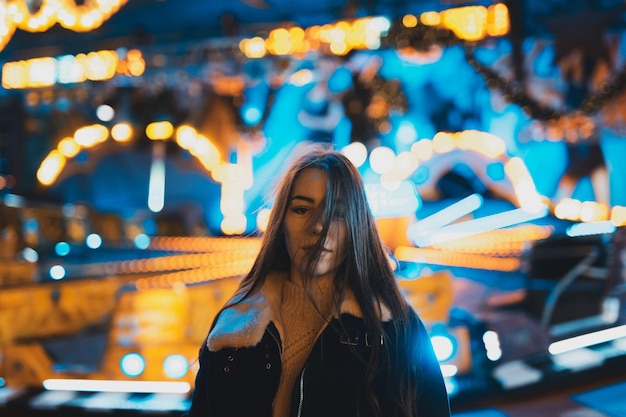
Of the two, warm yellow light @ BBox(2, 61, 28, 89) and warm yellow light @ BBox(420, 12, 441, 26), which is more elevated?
warm yellow light @ BBox(2, 61, 28, 89)

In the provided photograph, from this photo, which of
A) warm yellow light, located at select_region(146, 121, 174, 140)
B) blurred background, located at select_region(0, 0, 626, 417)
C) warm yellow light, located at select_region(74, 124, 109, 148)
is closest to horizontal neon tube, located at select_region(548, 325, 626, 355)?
blurred background, located at select_region(0, 0, 626, 417)

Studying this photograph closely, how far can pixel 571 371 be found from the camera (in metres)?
3.39

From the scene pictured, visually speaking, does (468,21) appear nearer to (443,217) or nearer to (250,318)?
(443,217)

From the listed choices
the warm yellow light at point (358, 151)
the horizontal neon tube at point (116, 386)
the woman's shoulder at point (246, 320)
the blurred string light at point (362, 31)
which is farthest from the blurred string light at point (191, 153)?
the woman's shoulder at point (246, 320)

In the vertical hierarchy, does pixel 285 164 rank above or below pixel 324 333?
above

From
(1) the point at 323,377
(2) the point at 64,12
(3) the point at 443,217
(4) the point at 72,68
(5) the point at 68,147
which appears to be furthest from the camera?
(5) the point at 68,147

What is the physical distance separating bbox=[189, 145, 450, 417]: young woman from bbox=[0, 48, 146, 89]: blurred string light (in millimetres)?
6151

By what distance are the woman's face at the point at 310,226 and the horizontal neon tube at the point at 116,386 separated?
240cm

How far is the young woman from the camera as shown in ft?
3.60

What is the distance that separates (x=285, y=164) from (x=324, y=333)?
1512 millimetres

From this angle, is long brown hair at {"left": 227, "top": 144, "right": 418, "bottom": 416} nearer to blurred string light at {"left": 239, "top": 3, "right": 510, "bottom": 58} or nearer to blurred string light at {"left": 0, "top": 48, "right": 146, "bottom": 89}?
blurred string light at {"left": 239, "top": 3, "right": 510, "bottom": 58}

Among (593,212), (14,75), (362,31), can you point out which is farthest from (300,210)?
(14,75)

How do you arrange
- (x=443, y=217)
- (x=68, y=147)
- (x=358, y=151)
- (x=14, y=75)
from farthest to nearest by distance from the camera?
1. (x=68, y=147)
2. (x=443, y=217)
3. (x=358, y=151)
4. (x=14, y=75)

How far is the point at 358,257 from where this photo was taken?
115 cm
